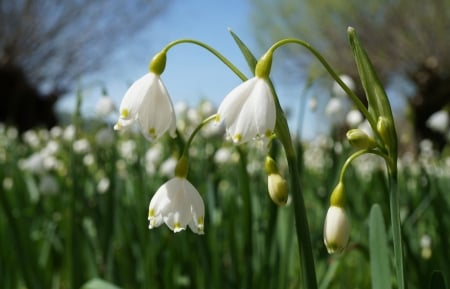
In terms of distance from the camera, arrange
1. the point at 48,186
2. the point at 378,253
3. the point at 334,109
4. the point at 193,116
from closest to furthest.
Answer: the point at 378,253 < the point at 334,109 < the point at 48,186 < the point at 193,116

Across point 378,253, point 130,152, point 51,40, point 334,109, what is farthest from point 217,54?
point 51,40

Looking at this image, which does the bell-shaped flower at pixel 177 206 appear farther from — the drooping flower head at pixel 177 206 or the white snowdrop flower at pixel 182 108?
the white snowdrop flower at pixel 182 108

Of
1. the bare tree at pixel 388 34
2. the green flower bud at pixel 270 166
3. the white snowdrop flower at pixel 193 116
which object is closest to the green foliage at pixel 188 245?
the green flower bud at pixel 270 166

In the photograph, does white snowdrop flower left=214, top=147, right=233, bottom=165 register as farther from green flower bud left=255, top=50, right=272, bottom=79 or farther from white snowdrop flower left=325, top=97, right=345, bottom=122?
green flower bud left=255, top=50, right=272, bottom=79

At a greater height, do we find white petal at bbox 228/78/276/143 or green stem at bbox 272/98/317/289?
white petal at bbox 228/78/276/143

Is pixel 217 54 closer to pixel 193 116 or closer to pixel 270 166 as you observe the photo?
pixel 270 166

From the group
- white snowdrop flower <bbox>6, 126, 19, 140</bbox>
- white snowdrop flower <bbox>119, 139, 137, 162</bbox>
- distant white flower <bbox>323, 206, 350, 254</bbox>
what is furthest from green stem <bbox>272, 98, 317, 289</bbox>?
white snowdrop flower <bbox>6, 126, 19, 140</bbox>
